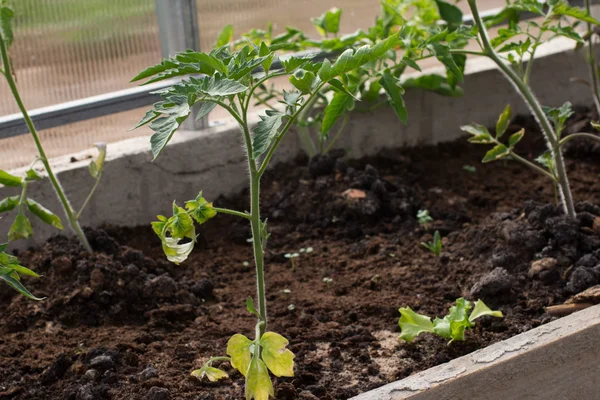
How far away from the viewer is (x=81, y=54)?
2820 millimetres

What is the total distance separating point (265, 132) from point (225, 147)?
4.63 feet

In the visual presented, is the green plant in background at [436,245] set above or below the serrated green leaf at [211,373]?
below

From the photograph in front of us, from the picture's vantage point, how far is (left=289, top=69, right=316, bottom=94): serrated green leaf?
5.35 ft

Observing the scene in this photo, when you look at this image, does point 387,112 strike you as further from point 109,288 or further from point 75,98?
point 109,288

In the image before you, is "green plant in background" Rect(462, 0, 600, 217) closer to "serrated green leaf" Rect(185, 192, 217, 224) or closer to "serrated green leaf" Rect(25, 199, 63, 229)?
"serrated green leaf" Rect(185, 192, 217, 224)

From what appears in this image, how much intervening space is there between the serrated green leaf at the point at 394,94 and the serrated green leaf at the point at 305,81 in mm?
445

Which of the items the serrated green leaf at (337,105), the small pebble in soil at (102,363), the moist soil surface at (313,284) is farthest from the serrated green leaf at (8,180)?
the serrated green leaf at (337,105)

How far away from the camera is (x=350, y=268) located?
258 centimetres

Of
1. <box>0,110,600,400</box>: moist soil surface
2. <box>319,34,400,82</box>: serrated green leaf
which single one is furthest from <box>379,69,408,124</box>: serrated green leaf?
<box>0,110,600,400</box>: moist soil surface

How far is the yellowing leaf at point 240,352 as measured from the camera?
5.53 ft

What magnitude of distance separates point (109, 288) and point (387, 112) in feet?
4.80

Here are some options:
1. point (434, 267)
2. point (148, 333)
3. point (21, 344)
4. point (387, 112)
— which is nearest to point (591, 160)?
point (387, 112)

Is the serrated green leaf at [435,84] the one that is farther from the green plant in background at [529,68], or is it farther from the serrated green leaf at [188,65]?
the serrated green leaf at [188,65]

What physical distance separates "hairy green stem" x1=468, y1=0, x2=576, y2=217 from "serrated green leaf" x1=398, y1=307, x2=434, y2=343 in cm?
70
